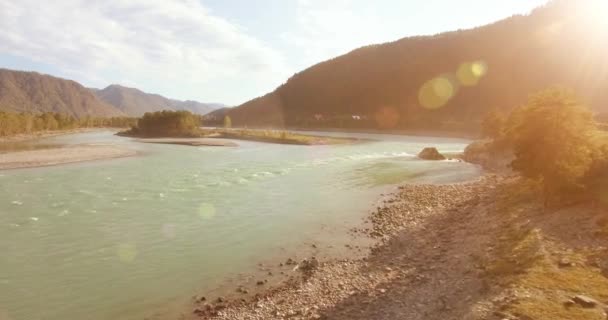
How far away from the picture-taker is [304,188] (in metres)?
45.5

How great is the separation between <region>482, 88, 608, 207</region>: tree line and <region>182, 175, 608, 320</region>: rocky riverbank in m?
2.00

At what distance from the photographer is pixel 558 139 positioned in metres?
26.5

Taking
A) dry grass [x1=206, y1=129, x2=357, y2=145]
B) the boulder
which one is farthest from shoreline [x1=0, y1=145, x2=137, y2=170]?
the boulder

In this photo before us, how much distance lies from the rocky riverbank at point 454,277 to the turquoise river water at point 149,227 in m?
3.74

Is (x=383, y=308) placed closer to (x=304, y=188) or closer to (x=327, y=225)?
(x=327, y=225)

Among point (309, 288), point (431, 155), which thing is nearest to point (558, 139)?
point (309, 288)

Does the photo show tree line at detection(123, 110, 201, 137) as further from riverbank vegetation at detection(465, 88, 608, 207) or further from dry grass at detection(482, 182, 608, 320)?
dry grass at detection(482, 182, 608, 320)

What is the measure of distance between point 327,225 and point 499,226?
493 inches

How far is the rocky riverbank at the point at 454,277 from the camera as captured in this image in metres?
14.3

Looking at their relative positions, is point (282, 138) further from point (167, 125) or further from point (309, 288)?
point (309, 288)

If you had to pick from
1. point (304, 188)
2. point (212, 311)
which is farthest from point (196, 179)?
point (212, 311)

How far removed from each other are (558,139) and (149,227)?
31332 mm

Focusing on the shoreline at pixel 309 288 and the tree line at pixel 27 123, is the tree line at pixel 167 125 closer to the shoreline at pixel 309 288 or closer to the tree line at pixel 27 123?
the tree line at pixel 27 123

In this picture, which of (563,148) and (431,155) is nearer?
(563,148)
